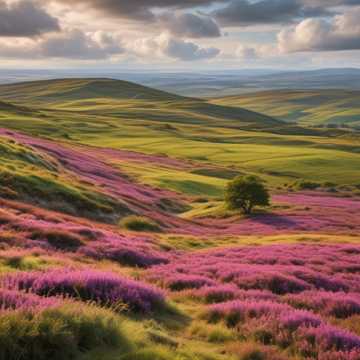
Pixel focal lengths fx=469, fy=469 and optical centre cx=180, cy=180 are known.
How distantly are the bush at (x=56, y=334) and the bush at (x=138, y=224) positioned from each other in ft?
95.3

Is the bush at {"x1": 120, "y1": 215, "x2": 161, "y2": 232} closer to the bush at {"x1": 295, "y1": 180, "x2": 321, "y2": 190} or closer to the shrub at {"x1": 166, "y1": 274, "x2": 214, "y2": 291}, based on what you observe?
the shrub at {"x1": 166, "y1": 274, "x2": 214, "y2": 291}

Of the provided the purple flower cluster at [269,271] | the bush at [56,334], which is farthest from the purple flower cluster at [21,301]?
the purple flower cluster at [269,271]

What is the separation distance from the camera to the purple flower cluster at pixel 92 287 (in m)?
10.8

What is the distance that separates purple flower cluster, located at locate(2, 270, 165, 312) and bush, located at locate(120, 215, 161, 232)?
25.5 m

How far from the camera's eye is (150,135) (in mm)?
180375

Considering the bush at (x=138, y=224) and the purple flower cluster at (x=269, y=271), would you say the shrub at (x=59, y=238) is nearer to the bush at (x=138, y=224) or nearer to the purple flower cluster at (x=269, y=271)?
the purple flower cluster at (x=269, y=271)

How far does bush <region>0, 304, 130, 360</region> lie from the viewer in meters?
7.00

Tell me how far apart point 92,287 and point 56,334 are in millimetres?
3924

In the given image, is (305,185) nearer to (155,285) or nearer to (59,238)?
(59,238)

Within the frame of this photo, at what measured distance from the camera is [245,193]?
5616 centimetres

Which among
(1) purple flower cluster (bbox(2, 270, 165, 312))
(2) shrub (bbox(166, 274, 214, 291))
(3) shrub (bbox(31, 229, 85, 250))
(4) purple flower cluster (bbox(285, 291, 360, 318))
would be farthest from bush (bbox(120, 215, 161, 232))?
(1) purple flower cluster (bbox(2, 270, 165, 312))

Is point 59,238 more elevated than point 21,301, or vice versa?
point 21,301

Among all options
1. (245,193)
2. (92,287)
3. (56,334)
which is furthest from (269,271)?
(245,193)

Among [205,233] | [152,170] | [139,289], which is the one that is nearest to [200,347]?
[139,289]
